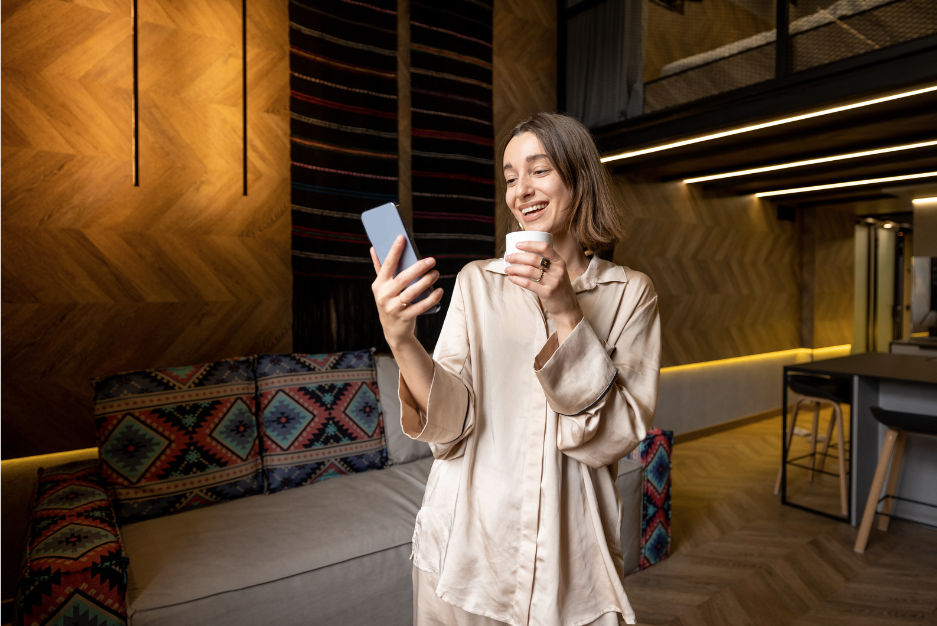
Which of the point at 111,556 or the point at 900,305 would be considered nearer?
the point at 111,556

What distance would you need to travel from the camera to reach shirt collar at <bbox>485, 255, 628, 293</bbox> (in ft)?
3.32

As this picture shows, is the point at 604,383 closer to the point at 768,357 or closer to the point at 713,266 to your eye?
the point at 713,266

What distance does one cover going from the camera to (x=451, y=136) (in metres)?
3.64

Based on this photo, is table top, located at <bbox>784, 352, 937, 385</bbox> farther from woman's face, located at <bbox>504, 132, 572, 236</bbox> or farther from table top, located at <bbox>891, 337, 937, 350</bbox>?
woman's face, located at <bbox>504, 132, 572, 236</bbox>

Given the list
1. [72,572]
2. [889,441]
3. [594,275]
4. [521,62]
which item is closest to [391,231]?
[594,275]

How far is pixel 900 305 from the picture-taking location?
8.34 m

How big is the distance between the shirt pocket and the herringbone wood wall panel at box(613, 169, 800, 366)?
3.90 metres

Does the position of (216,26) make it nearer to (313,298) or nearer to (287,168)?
(287,168)

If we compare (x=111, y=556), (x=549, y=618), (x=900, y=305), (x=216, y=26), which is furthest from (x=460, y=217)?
(x=900, y=305)

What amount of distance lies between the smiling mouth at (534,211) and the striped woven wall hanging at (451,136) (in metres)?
2.35

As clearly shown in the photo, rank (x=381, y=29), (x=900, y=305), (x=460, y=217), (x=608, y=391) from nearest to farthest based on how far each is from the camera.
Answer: (x=608, y=391) → (x=381, y=29) → (x=460, y=217) → (x=900, y=305)

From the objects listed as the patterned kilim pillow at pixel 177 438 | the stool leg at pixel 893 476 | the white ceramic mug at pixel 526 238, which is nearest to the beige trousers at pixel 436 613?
the white ceramic mug at pixel 526 238

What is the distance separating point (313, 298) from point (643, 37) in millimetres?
2934

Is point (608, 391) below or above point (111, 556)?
above
